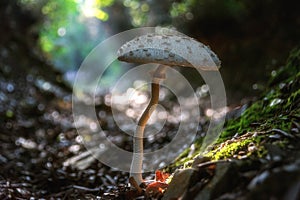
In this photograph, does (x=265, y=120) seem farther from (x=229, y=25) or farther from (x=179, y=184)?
(x=229, y=25)

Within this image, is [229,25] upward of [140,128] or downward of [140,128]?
upward

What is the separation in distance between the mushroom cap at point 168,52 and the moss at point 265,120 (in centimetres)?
75

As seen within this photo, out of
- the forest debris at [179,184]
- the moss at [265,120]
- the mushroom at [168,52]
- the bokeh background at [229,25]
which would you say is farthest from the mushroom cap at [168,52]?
the bokeh background at [229,25]

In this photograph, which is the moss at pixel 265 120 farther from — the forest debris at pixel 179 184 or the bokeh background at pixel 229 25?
the bokeh background at pixel 229 25

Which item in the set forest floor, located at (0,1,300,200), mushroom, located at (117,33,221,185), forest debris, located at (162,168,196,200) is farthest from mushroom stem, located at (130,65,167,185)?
forest debris, located at (162,168,196,200)

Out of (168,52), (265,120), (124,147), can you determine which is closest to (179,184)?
(168,52)

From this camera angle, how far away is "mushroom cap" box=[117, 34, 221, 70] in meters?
2.75

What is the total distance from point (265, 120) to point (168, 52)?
1483mm

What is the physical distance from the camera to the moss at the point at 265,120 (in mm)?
2889

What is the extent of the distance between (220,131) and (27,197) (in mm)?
2428

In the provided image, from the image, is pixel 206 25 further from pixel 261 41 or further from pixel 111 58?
pixel 111 58

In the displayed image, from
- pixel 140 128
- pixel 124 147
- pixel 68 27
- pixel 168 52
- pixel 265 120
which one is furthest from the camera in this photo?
pixel 68 27

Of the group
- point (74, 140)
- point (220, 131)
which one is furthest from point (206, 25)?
point (220, 131)

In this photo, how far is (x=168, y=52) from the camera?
9.00 ft
